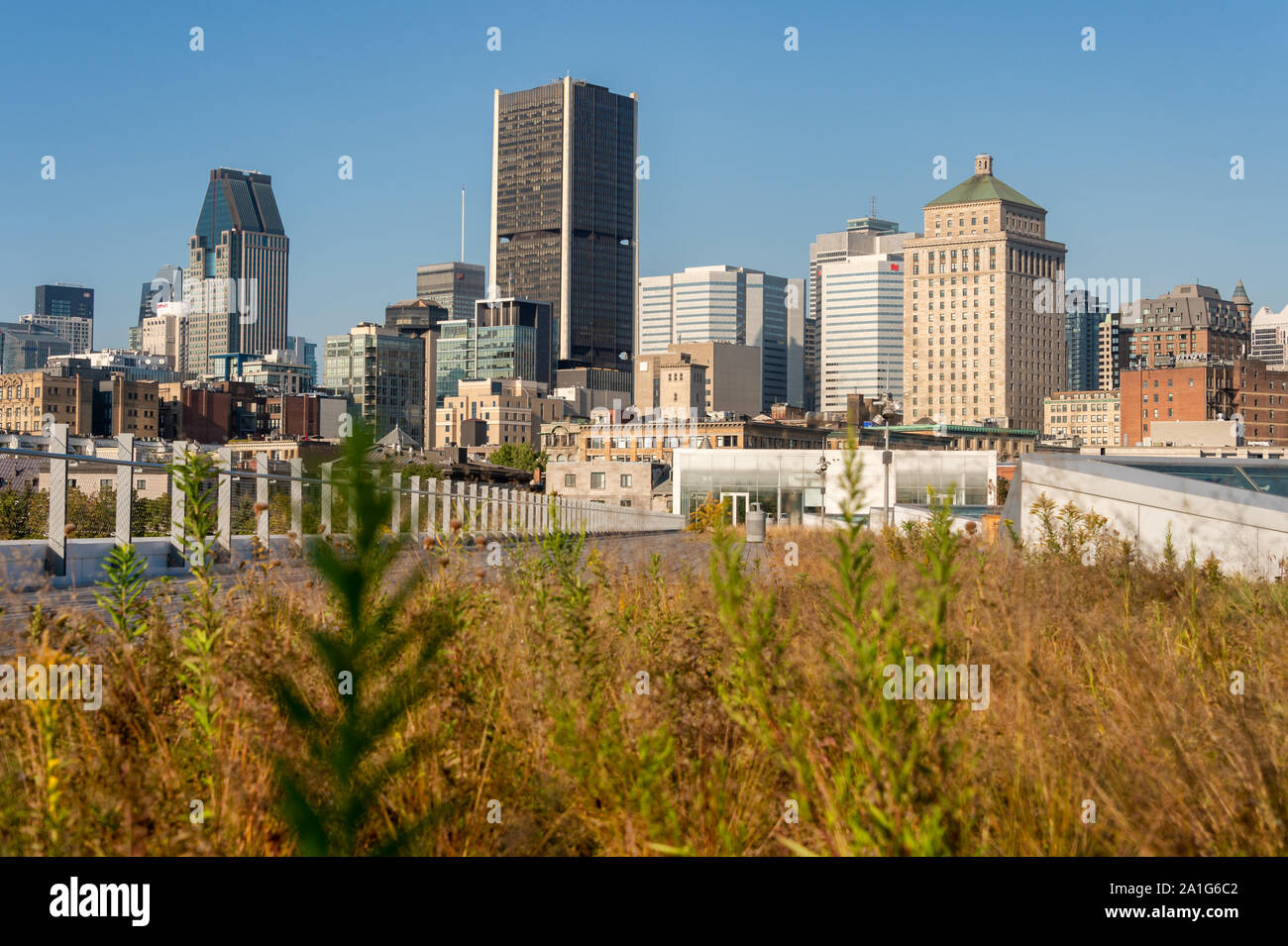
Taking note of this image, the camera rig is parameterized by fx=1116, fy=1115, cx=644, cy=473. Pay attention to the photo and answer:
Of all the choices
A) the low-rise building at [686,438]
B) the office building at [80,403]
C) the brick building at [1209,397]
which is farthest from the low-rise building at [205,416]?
the brick building at [1209,397]

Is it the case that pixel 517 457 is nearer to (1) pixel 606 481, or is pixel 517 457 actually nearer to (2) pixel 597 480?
(1) pixel 606 481

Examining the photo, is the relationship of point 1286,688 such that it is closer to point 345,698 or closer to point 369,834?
point 369,834

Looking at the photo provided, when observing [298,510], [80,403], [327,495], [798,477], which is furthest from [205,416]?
[327,495]

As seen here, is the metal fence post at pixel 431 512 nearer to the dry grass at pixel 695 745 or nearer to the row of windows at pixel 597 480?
the dry grass at pixel 695 745

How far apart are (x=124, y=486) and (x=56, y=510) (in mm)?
696

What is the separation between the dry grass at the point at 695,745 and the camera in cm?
359

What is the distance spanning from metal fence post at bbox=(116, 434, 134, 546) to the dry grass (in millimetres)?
5760

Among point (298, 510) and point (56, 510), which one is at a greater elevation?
point (298, 510)

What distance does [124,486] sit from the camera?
1202 cm

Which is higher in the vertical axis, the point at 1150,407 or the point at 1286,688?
the point at 1150,407

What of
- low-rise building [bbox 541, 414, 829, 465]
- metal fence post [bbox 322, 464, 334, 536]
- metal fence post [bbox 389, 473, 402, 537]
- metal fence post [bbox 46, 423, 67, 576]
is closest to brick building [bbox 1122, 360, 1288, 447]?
low-rise building [bbox 541, 414, 829, 465]
